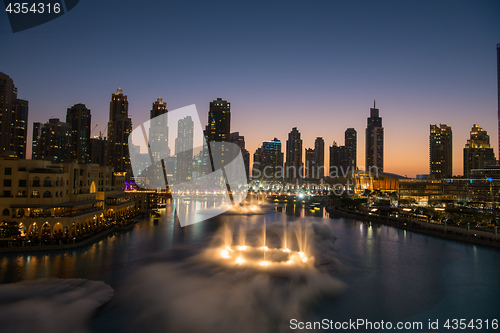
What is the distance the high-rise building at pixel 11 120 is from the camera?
301 feet

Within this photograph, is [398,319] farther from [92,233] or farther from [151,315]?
[92,233]

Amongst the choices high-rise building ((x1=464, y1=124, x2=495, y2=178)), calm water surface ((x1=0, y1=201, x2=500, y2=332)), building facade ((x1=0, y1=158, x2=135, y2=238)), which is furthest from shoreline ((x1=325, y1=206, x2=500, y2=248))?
high-rise building ((x1=464, y1=124, x2=495, y2=178))

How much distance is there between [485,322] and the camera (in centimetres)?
1312

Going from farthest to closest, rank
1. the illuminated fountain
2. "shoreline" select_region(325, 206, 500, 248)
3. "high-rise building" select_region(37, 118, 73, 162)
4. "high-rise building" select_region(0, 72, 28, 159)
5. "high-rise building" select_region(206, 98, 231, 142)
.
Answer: "high-rise building" select_region(206, 98, 231, 142), "high-rise building" select_region(37, 118, 73, 162), "high-rise building" select_region(0, 72, 28, 159), "shoreline" select_region(325, 206, 500, 248), the illuminated fountain

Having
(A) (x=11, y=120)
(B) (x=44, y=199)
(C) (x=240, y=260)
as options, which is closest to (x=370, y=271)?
(C) (x=240, y=260)

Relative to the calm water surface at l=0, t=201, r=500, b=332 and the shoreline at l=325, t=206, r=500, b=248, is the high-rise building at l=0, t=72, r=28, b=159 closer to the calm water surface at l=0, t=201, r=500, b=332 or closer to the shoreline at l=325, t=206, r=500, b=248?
the calm water surface at l=0, t=201, r=500, b=332

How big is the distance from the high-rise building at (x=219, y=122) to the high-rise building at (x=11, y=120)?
75902 mm

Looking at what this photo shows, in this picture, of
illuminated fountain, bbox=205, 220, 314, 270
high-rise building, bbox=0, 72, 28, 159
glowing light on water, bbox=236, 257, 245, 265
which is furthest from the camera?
high-rise building, bbox=0, 72, 28, 159

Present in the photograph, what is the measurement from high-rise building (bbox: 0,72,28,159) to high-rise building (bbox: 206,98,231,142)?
75.9 m

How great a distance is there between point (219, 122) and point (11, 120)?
82.0m

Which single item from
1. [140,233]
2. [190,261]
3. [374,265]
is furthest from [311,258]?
[140,233]

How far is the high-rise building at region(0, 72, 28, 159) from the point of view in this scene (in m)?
91.8

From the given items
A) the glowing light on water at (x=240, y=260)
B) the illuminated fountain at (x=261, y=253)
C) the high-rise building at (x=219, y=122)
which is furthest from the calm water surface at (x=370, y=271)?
the high-rise building at (x=219, y=122)

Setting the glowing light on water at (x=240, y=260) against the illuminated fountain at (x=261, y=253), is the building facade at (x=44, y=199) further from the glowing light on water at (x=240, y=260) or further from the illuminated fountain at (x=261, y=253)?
the glowing light on water at (x=240, y=260)
